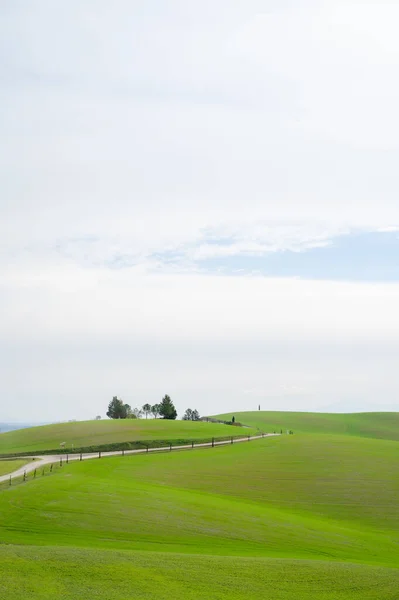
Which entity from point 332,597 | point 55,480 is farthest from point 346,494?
point 332,597

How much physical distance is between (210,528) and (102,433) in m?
67.4

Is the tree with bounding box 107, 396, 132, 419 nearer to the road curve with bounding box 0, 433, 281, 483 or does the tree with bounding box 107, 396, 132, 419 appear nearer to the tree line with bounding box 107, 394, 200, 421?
the tree line with bounding box 107, 394, 200, 421

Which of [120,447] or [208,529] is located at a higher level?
[120,447]

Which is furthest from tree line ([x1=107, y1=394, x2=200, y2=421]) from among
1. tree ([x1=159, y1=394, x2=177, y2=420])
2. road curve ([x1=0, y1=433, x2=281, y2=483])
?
road curve ([x1=0, y1=433, x2=281, y2=483])

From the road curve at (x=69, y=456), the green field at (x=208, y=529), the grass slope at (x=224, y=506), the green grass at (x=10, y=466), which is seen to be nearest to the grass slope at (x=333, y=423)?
the road curve at (x=69, y=456)

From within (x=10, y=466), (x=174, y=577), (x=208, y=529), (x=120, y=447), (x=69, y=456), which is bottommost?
(x=174, y=577)

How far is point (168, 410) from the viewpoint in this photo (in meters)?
153

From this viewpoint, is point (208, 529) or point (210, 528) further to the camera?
point (210, 528)

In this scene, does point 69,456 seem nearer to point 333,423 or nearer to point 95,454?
point 95,454

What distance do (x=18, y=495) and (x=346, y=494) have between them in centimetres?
2875

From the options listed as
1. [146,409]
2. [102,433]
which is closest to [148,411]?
[146,409]

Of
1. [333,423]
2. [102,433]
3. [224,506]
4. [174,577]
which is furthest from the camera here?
[333,423]

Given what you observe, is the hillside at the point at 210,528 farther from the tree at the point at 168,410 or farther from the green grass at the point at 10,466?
the tree at the point at 168,410

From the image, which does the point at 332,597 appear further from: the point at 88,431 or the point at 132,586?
the point at 88,431
